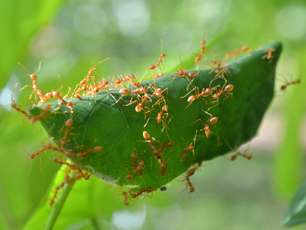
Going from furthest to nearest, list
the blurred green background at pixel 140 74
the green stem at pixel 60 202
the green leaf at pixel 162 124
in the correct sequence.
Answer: the blurred green background at pixel 140 74 → the green stem at pixel 60 202 → the green leaf at pixel 162 124

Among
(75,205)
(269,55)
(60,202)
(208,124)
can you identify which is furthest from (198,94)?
(75,205)

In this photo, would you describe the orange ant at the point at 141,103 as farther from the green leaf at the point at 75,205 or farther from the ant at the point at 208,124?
the green leaf at the point at 75,205

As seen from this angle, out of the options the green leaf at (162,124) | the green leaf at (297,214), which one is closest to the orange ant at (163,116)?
the green leaf at (162,124)

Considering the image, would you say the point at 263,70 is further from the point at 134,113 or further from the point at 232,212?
the point at 232,212

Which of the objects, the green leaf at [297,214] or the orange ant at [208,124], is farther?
the green leaf at [297,214]

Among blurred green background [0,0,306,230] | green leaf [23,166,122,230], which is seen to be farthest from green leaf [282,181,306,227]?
green leaf [23,166,122,230]

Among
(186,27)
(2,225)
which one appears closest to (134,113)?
(2,225)

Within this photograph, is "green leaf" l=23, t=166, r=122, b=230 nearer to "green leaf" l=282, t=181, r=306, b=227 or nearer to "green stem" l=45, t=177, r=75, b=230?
"green stem" l=45, t=177, r=75, b=230
